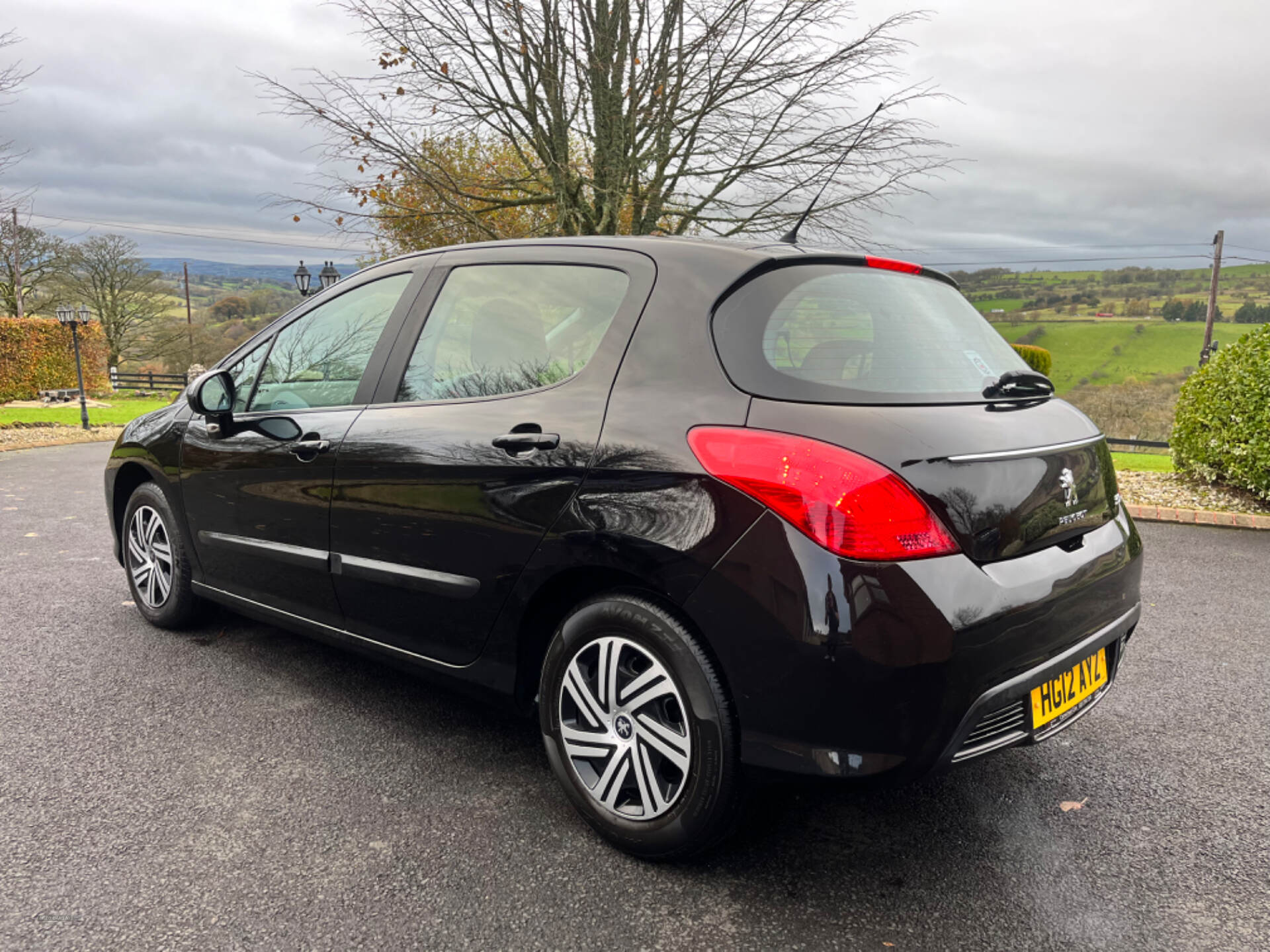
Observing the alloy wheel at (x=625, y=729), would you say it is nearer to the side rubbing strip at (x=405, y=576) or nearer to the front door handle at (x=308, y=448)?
the side rubbing strip at (x=405, y=576)

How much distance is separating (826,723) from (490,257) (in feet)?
6.38

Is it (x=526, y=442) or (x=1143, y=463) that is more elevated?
(x=526, y=442)

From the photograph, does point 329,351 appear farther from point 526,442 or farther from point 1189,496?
point 1189,496

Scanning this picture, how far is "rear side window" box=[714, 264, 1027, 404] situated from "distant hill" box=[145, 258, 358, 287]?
16.3 metres

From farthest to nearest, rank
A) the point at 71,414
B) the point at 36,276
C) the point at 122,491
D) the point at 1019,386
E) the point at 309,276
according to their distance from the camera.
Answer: the point at 36,276 → the point at 71,414 → the point at 309,276 → the point at 122,491 → the point at 1019,386

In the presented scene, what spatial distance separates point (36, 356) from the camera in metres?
29.6

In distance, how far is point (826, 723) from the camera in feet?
6.47

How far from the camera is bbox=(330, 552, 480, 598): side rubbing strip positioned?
2.71m

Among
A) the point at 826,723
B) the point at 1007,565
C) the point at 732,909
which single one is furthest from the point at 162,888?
the point at 1007,565

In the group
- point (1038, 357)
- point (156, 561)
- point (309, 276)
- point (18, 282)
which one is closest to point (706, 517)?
point (156, 561)

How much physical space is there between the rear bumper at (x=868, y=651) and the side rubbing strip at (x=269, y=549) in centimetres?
173

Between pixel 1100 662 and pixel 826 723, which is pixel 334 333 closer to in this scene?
pixel 826 723

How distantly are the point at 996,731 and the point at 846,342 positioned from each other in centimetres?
104

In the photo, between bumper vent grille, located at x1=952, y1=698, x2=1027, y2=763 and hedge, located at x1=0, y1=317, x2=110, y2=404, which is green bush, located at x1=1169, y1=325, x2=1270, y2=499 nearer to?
bumper vent grille, located at x1=952, y1=698, x2=1027, y2=763
